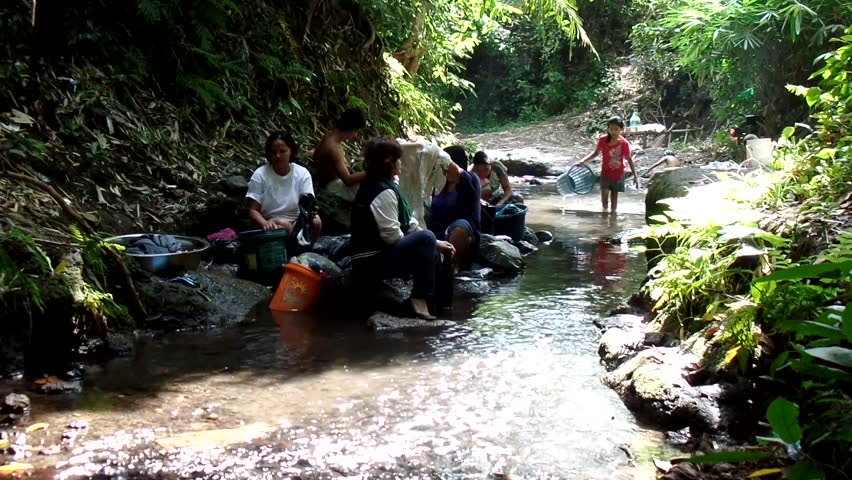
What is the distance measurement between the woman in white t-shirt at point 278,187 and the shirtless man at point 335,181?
64cm

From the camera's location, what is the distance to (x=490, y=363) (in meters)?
4.81

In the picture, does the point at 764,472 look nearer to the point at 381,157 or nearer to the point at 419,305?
the point at 419,305

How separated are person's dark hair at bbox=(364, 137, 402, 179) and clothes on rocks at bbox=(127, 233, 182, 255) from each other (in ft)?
5.36

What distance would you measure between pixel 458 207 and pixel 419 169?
0.62m

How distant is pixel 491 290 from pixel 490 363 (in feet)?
7.32

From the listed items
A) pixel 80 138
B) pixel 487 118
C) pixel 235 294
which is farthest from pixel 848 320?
pixel 487 118

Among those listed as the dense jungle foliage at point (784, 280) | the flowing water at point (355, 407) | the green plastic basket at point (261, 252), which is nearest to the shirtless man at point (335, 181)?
the green plastic basket at point (261, 252)

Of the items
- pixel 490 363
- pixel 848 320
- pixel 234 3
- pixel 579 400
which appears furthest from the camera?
pixel 234 3

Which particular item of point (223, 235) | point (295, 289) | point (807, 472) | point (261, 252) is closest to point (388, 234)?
point (295, 289)

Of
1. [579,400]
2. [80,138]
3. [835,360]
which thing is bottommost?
[579,400]

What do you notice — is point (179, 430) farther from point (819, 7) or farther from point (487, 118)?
point (487, 118)

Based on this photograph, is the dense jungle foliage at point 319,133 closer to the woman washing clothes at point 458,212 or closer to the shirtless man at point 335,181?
the shirtless man at point 335,181

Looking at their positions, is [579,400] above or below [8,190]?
below

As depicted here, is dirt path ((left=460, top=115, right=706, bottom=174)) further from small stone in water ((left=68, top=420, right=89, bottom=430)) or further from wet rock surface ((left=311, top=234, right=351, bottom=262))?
small stone in water ((left=68, top=420, right=89, bottom=430))
